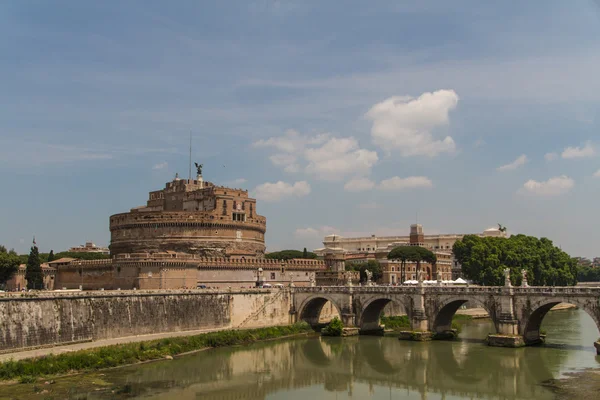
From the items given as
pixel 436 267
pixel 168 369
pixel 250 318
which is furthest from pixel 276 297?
pixel 436 267

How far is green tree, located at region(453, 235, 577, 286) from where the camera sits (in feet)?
254

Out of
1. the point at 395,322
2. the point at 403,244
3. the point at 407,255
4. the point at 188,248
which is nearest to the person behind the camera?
the point at 395,322

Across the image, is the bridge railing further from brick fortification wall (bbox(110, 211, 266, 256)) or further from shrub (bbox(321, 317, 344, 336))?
brick fortification wall (bbox(110, 211, 266, 256))

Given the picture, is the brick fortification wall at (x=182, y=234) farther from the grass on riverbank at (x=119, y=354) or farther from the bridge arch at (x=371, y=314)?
the bridge arch at (x=371, y=314)

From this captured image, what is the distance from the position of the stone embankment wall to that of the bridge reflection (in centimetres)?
611

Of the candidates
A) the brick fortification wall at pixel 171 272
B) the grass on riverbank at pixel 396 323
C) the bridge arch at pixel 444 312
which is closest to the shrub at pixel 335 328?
the grass on riverbank at pixel 396 323

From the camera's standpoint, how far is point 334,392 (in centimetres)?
3766

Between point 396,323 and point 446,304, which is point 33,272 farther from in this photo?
point 446,304

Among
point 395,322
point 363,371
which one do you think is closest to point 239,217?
point 395,322

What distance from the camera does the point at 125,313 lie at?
48.8 m

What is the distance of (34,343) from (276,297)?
1005 inches

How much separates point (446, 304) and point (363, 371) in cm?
1219

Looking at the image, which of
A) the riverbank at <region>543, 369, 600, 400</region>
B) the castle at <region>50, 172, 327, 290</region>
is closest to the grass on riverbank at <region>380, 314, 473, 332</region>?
the castle at <region>50, 172, 327, 290</region>

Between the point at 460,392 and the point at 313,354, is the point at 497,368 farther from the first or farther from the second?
the point at 313,354
